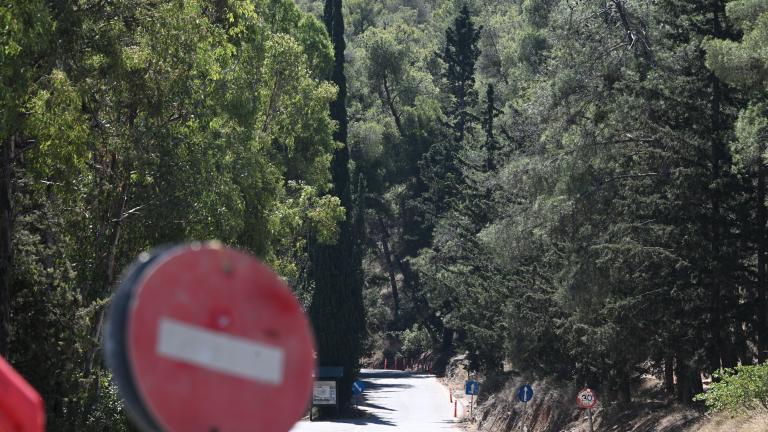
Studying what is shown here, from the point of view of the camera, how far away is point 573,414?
3766 cm

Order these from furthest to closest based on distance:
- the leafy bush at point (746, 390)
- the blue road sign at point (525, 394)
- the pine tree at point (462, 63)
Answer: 1. the pine tree at point (462, 63)
2. the blue road sign at point (525, 394)
3. the leafy bush at point (746, 390)

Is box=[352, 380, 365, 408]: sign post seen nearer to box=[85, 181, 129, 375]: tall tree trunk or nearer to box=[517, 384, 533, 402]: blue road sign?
box=[517, 384, 533, 402]: blue road sign

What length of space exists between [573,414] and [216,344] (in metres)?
36.3

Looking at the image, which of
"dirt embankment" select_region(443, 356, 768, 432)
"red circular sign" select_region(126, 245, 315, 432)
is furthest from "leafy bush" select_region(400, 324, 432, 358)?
"red circular sign" select_region(126, 245, 315, 432)

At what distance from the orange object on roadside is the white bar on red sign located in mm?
516

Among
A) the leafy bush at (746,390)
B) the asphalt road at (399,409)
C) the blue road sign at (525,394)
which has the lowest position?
the asphalt road at (399,409)

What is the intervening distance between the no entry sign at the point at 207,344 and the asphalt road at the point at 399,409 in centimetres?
3675

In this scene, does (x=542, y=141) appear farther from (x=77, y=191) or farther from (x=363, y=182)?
(x=363, y=182)

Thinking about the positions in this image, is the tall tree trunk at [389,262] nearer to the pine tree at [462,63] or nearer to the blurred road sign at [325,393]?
the pine tree at [462,63]

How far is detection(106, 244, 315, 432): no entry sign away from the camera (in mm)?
2367

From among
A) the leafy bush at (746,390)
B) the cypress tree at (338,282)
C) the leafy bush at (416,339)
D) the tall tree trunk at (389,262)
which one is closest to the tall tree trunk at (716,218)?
the leafy bush at (746,390)

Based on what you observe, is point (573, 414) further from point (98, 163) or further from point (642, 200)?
point (98, 163)

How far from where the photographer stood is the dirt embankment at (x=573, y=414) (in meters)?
23.9

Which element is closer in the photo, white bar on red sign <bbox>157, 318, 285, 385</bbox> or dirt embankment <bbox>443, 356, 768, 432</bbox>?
white bar on red sign <bbox>157, 318, 285, 385</bbox>
